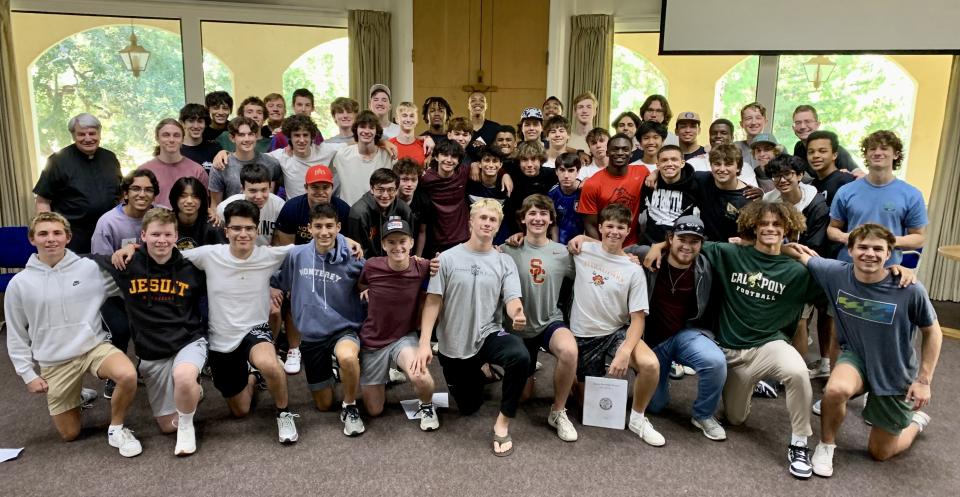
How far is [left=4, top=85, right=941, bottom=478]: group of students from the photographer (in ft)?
9.48

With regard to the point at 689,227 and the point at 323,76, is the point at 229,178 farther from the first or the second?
the point at 323,76

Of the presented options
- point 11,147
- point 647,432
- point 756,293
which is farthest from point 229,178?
point 11,147

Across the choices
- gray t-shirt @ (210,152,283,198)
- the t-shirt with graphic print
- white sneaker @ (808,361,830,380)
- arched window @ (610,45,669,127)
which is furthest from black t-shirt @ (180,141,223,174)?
arched window @ (610,45,669,127)

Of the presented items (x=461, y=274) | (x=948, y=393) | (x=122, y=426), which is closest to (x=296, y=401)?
(x=122, y=426)

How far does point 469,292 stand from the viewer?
10.2 feet

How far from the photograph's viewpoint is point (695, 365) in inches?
122

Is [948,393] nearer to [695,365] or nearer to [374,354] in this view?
[695,365]

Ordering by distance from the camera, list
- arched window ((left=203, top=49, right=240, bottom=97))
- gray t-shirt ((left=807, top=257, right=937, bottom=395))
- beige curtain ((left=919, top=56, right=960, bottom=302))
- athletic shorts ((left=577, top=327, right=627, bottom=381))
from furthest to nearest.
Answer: arched window ((left=203, top=49, right=240, bottom=97)) → beige curtain ((left=919, top=56, right=960, bottom=302)) → athletic shorts ((left=577, top=327, right=627, bottom=381)) → gray t-shirt ((left=807, top=257, right=937, bottom=395))

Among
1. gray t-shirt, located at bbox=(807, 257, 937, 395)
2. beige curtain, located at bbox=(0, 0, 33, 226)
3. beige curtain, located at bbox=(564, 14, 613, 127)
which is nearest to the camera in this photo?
gray t-shirt, located at bbox=(807, 257, 937, 395)

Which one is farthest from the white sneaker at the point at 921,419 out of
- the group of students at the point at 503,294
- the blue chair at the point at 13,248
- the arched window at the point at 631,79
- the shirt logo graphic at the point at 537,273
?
the blue chair at the point at 13,248

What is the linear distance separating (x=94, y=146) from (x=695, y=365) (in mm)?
3752

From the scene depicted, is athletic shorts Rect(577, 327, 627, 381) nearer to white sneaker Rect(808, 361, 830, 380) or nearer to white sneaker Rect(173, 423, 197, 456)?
white sneaker Rect(808, 361, 830, 380)

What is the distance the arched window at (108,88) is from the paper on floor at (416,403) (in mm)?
5086

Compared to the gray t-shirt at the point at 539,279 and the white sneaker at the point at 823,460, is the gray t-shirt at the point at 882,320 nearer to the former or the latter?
the white sneaker at the point at 823,460
